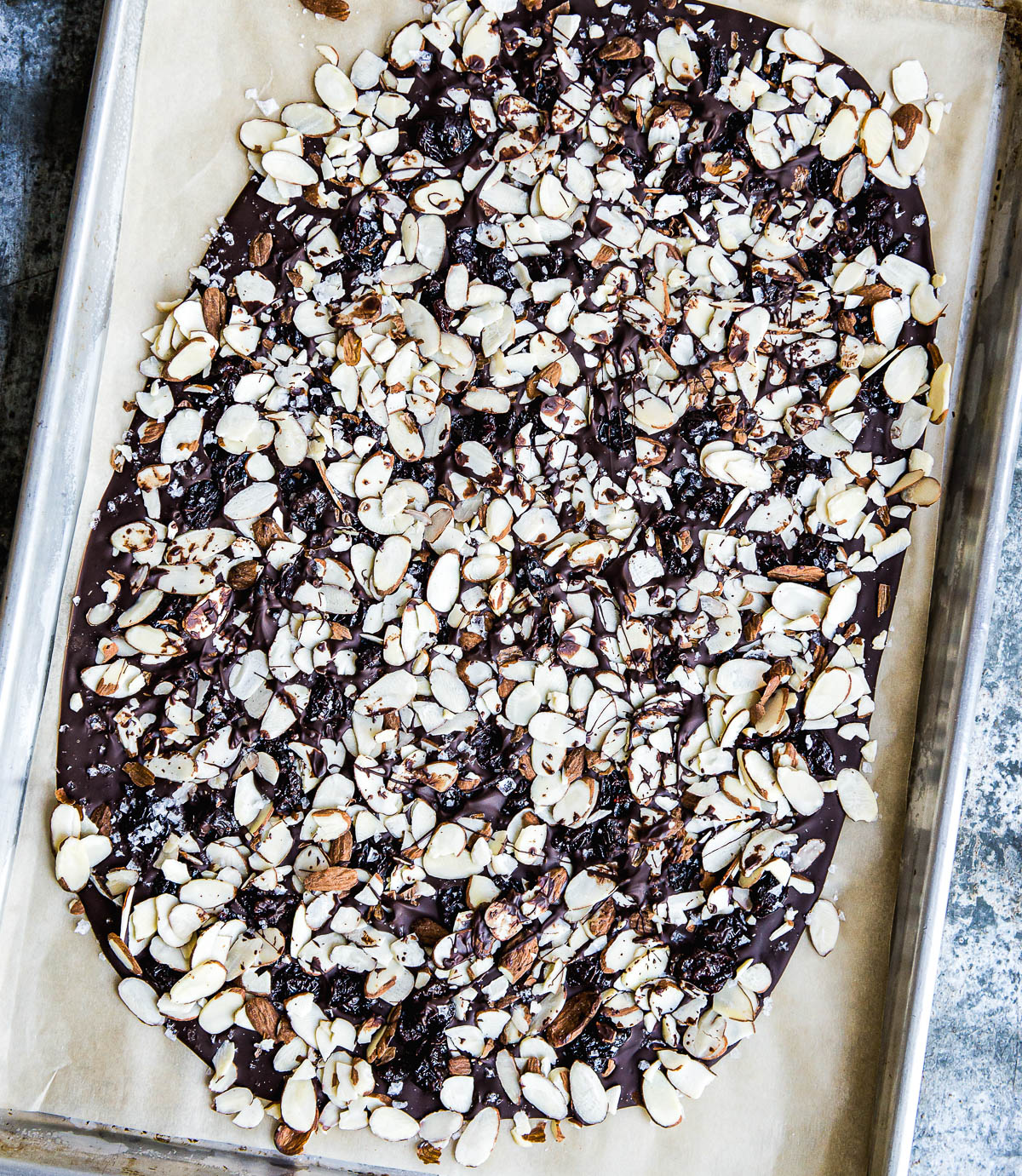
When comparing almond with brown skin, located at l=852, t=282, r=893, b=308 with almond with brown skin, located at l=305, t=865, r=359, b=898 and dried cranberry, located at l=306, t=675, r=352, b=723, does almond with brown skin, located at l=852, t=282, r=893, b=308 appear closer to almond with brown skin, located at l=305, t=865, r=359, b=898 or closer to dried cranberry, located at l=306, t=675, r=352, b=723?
dried cranberry, located at l=306, t=675, r=352, b=723

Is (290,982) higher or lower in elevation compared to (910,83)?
lower

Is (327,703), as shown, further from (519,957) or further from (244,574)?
(519,957)

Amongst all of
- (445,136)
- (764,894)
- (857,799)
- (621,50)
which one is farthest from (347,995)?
(621,50)

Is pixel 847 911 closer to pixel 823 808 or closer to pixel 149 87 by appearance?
pixel 823 808

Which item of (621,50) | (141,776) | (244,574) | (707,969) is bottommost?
(707,969)

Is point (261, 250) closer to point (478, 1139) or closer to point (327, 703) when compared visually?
point (327, 703)

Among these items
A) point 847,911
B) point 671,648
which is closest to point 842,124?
point 671,648

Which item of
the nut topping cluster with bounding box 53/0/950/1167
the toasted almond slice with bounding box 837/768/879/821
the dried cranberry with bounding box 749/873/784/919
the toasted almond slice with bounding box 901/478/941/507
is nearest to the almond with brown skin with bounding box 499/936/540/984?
the nut topping cluster with bounding box 53/0/950/1167
